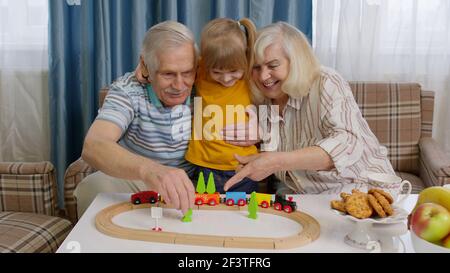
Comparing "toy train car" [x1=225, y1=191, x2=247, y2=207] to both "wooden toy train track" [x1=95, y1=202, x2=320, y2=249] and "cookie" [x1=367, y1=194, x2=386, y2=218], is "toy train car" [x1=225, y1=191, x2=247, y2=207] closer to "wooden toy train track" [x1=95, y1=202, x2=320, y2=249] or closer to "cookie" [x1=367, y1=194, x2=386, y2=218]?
"wooden toy train track" [x1=95, y1=202, x2=320, y2=249]

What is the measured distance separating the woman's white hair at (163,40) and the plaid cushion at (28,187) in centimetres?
71

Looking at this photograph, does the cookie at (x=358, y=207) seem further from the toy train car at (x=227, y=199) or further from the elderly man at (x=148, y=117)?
the elderly man at (x=148, y=117)

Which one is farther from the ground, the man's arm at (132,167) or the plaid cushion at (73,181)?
the man's arm at (132,167)

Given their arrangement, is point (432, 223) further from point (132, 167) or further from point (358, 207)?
point (132, 167)

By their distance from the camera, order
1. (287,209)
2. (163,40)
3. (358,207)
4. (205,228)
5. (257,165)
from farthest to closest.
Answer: (163,40)
(257,165)
(287,209)
(205,228)
(358,207)

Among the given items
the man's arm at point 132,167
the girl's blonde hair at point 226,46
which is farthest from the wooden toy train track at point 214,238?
the girl's blonde hair at point 226,46

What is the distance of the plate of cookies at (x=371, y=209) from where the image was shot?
136cm

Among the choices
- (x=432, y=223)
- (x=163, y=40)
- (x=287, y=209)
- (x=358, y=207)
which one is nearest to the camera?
(x=432, y=223)

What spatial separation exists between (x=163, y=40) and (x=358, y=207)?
914mm

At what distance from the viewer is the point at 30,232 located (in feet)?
6.73

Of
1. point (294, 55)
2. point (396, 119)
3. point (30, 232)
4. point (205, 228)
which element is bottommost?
point (30, 232)

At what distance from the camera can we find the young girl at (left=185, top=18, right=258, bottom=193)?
1.95 m

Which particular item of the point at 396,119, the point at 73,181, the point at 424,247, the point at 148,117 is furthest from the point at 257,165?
the point at 396,119

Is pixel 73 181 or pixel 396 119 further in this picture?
pixel 396 119
